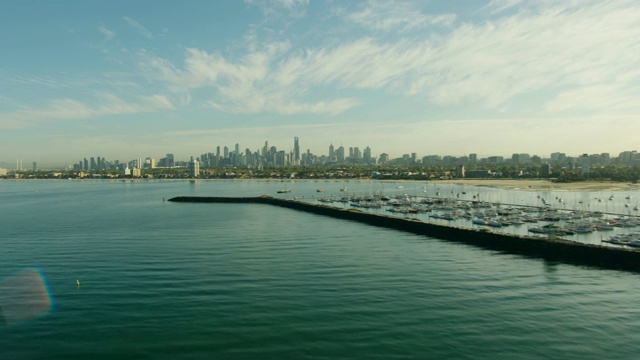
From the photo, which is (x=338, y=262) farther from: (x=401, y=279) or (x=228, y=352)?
(x=228, y=352)

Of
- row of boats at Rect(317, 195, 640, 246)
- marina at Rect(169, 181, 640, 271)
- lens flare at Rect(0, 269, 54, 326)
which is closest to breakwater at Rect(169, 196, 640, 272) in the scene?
marina at Rect(169, 181, 640, 271)

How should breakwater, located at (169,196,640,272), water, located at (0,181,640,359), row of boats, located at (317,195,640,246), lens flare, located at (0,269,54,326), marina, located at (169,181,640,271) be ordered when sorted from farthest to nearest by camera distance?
row of boats, located at (317,195,640,246)
marina, located at (169,181,640,271)
breakwater, located at (169,196,640,272)
lens flare, located at (0,269,54,326)
water, located at (0,181,640,359)

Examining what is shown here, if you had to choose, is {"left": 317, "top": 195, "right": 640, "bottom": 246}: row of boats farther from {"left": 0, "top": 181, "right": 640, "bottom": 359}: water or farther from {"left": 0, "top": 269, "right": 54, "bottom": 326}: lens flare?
{"left": 0, "top": 269, "right": 54, "bottom": 326}: lens flare

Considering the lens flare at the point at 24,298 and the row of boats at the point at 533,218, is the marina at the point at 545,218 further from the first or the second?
the lens flare at the point at 24,298

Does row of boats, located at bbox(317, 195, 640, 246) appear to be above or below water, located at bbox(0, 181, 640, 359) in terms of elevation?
above

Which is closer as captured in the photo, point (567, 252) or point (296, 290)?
point (296, 290)

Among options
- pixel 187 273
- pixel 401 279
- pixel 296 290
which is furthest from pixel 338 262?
pixel 187 273

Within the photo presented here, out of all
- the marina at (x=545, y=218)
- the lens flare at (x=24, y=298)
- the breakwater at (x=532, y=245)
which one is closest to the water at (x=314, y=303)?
the lens flare at (x=24, y=298)

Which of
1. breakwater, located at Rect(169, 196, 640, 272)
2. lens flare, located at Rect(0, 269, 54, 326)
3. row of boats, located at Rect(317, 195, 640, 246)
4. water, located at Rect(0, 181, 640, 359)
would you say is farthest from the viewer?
row of boats, located at Rect(317, 195, 640, 246)
